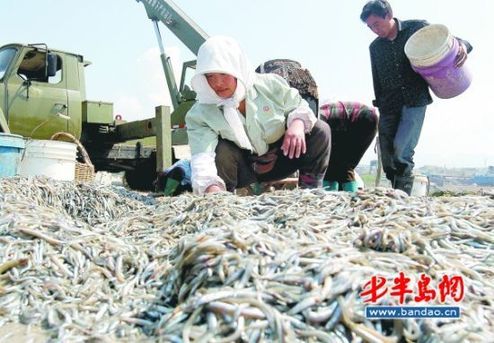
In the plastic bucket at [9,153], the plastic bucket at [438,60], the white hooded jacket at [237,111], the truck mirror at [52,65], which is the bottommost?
the plastic bucket at [9,153]

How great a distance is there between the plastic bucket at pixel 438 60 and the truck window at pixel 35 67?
6.24 m

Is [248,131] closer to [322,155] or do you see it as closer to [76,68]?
[322,155]

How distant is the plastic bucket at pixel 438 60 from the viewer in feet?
15.1

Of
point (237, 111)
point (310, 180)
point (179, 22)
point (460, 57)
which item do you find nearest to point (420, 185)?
point (460, 57)

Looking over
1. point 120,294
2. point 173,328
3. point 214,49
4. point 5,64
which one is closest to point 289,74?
point 214,49

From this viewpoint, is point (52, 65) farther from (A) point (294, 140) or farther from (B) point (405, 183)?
(B) point (405, 183)

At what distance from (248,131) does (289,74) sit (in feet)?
5.73

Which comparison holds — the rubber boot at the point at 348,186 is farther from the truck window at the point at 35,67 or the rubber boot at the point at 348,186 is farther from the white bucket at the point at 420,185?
the truck window at the point at 35,67

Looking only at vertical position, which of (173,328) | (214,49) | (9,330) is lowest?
(9,330)

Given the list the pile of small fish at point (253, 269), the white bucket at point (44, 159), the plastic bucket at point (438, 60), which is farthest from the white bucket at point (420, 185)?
the white bucket at point (44, 159)

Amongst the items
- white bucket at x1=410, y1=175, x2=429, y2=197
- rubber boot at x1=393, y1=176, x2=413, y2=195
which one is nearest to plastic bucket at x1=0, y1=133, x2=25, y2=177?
rubber boot at x1=393, y1=176, x2=413, y2=195

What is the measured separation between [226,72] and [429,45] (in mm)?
2214

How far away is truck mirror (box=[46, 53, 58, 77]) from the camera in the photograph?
8.14 meters

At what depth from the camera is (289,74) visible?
5711mm
